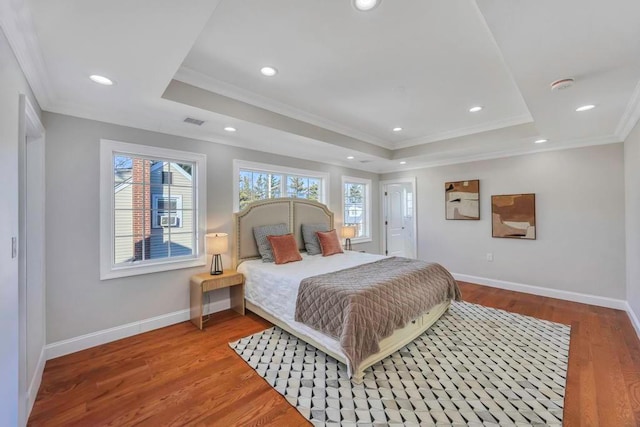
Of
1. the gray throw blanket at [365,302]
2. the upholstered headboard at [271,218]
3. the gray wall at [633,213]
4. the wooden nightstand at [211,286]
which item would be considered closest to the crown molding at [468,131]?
the gray wall at [633,213]

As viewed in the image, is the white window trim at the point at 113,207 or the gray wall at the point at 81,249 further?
the white window trim at the point at 113,207

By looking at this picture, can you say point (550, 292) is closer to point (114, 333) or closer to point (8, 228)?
point (114, 333)

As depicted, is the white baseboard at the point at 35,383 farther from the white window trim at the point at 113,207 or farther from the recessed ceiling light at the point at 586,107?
the recessed ceiling light at the point at 586,107

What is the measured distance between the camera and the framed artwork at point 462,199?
15.7 feet

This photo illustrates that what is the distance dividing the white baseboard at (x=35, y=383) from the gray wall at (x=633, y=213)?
17.8 feet

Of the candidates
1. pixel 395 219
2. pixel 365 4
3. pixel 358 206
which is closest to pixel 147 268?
pixel 365 4

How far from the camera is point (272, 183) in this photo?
4371mm

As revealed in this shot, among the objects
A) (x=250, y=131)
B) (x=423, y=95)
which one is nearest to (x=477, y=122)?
(x=423, y=95)

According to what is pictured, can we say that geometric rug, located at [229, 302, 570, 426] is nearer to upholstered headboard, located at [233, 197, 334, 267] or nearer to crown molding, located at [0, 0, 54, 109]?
upholstered headboard, located at [233, 197, 334, 267]

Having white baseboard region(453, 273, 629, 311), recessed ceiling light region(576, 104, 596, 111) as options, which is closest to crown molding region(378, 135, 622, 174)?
recessed ceiling light region(576, 104, 596, 111)

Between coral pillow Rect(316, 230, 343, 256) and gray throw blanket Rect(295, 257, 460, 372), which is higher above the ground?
coral pillow Rect(316, 230, 343, 256)

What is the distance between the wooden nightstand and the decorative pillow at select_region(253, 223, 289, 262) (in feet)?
1.40

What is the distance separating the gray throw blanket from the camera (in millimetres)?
2146

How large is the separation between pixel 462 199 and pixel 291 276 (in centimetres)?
367
